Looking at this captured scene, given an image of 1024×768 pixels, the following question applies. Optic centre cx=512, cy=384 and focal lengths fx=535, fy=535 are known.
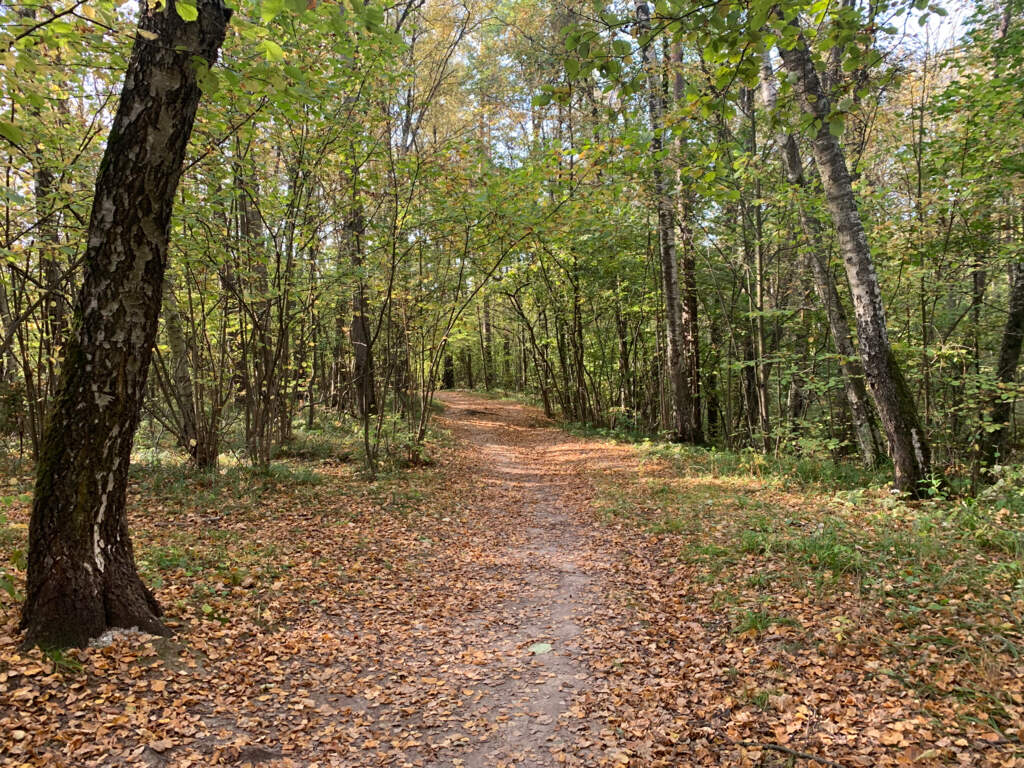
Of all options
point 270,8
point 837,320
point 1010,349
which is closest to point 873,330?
point 837,320

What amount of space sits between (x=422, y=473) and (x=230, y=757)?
832 centimetres

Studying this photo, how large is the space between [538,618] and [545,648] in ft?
2.04

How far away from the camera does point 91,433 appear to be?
3.61 metres

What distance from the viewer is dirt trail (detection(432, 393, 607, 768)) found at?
3.62 metres

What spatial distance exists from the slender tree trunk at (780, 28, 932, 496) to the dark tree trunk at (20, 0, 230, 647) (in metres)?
7.25

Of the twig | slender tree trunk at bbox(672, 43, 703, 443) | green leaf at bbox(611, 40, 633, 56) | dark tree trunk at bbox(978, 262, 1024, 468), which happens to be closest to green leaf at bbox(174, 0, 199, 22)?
green leaf at bbox(611, 40, 633, 56)

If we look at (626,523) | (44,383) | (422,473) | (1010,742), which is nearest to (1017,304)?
(626,523)

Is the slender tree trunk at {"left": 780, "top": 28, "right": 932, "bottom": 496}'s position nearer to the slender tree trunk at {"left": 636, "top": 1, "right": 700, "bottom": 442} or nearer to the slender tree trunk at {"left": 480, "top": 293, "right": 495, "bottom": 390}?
the slender tree trunk at {"left": 636, "top": 1, "right": 700, "bottom": 442}

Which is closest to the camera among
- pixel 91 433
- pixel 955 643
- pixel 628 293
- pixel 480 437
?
pixel 91 433

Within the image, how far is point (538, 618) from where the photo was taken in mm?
5465

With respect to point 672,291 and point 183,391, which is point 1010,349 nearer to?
point 672,291

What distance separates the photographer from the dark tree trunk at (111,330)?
3561mm

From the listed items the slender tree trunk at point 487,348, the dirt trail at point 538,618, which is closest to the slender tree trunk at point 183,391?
the dirt trail at point 538,618

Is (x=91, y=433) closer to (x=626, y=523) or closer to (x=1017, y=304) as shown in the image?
(x=626, y=523)
